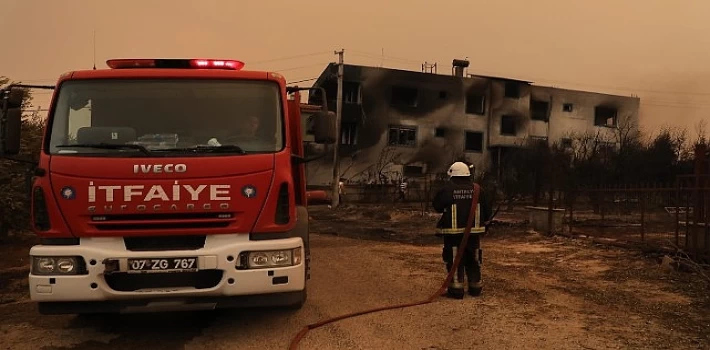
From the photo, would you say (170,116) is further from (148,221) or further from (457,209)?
(457,209)

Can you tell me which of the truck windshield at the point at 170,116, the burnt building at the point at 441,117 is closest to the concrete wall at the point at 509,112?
the burnt building at the point at 441,117

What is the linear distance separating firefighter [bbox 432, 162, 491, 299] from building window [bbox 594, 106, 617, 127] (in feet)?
163

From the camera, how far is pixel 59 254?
4.71 meters

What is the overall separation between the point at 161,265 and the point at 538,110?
164ft

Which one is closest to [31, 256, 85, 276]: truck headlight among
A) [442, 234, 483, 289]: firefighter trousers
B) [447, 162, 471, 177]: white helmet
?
[442, 234, 483, 289]: firefighter trousers

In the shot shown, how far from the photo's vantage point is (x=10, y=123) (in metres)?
5.29

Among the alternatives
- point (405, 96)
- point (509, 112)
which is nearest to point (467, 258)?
point (405, 96)

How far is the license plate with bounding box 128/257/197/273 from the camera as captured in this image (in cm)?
473

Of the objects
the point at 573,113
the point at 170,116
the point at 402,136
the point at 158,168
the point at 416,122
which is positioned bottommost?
the point at 158,168

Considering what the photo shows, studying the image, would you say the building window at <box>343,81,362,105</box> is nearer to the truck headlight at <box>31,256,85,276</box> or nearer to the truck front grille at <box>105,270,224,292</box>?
the truck front grille at <box>105,270,224,292</box>

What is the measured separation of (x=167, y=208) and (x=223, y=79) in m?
1.48

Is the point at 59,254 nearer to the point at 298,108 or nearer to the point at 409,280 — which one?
the point at 298,108

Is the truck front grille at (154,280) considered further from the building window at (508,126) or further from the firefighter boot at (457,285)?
the building window at (508,126)

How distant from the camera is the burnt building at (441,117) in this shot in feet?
140
